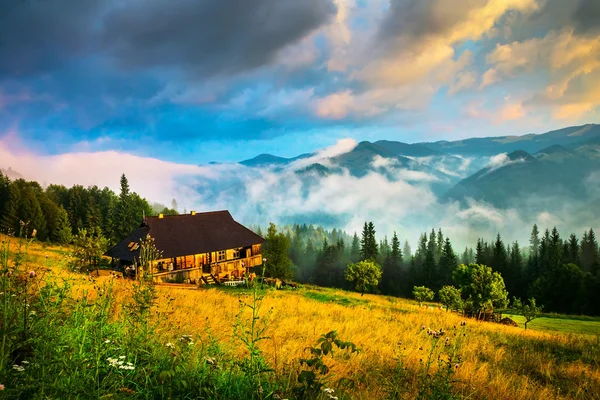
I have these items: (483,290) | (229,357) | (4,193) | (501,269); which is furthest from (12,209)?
(501,269)

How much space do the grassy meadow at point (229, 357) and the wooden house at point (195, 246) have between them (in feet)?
105

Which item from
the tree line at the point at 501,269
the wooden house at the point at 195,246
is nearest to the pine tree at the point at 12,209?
the wooden house at the point at 195,246

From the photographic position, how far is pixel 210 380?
4.25m

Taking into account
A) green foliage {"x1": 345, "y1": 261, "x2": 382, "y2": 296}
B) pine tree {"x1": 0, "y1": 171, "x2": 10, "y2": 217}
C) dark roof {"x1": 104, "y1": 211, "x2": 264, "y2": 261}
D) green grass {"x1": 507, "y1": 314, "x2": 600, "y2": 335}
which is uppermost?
pine tree {"x1": 0, "y1": 171, "x2": 10, "y2": 217}

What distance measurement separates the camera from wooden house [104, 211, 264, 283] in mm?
42156

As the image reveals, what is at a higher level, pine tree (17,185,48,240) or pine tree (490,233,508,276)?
pine tree (17,185,48,240)

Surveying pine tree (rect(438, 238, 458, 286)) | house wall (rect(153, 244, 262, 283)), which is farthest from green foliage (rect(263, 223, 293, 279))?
pine tree (rect(438, 238, 458, 286))

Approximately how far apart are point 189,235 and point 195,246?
6.67ft

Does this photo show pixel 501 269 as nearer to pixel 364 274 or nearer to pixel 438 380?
pixel 364 274

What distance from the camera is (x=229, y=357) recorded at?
5766mm

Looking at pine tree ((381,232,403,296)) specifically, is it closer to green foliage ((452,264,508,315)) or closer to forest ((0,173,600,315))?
forest ((0,173,600,315))

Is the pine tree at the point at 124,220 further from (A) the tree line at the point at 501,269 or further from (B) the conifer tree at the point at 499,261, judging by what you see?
(B) the conifer tree at the point at 499,261

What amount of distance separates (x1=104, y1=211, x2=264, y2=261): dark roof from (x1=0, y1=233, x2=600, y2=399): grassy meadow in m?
33.5

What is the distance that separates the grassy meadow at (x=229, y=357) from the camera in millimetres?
3783
